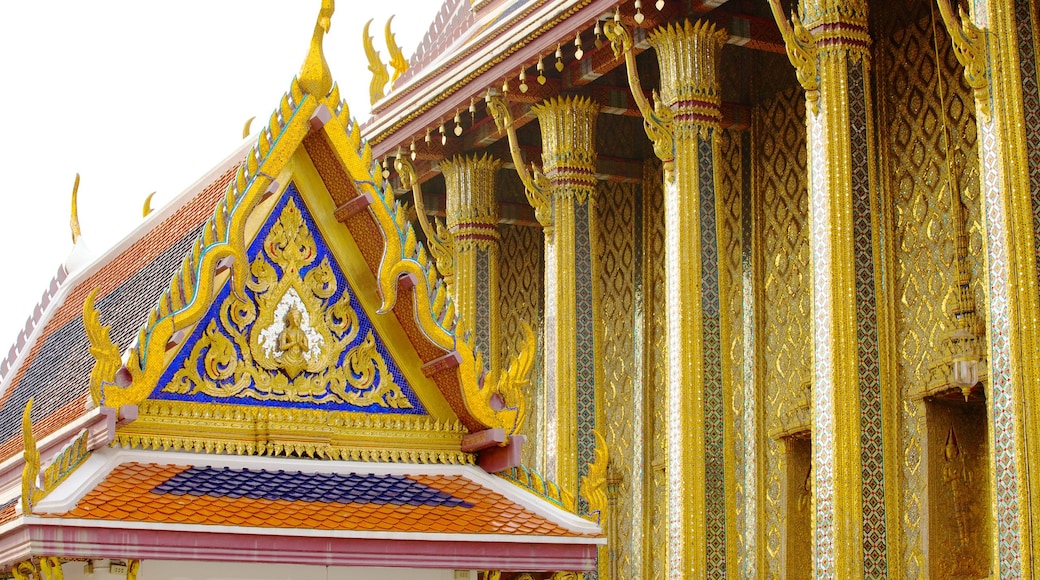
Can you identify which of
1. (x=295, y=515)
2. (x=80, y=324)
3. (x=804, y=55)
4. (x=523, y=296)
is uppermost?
(x=804, y=55)

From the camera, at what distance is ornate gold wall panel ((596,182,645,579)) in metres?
16.2

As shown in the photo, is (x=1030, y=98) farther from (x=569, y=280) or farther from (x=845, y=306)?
→ (x=569, y=280)

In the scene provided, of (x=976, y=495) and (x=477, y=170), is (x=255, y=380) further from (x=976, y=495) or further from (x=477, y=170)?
(x=477, y=170)

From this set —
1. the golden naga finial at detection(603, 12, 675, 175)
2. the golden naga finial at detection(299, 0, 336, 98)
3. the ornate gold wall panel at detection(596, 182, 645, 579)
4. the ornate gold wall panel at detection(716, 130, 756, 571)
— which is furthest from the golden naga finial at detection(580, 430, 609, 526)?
the ornate gold wall panel at detection(596, 182, 645, 579)

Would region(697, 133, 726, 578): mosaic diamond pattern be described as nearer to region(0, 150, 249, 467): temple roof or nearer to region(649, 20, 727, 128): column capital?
region(649, 20, 727, 128): column capital

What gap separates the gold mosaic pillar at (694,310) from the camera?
41.1 ft

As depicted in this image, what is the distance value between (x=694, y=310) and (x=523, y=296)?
227 inches

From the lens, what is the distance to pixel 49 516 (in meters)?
5.22

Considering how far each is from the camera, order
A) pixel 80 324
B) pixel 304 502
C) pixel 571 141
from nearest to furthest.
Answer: pixel 304 502, pixel 80 324, pixel 571 141

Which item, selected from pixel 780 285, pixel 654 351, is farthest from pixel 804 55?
pixel 654 351

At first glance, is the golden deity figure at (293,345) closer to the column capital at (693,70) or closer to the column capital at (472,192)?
the column capital at (693,70)

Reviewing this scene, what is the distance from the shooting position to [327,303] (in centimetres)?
627

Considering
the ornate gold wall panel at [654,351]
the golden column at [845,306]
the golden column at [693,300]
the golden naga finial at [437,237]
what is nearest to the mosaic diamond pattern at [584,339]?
the ornate gold wall panel at [654,351]

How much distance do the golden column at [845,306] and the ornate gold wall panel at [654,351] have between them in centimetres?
473
